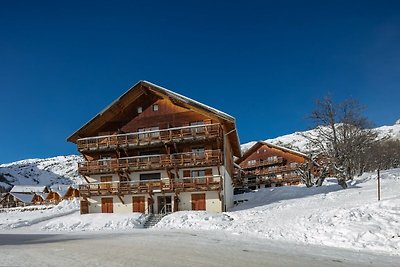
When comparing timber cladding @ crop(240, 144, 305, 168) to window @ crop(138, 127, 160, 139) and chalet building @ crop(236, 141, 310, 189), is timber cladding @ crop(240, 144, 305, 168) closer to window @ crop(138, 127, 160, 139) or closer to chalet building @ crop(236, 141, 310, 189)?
chalet building @ crop(236, 141, 310, 189)

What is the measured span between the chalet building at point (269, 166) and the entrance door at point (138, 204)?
22.0 meters

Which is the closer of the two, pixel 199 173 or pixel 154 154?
pixel 199 173

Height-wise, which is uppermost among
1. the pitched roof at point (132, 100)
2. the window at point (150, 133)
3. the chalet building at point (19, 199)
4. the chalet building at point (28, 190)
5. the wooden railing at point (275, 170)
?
the pitched roof at point (132, 100)

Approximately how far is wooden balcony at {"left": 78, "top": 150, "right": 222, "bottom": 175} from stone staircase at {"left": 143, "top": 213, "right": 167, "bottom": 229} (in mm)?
4463

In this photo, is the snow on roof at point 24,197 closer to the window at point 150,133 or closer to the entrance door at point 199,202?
the window at point 150,133

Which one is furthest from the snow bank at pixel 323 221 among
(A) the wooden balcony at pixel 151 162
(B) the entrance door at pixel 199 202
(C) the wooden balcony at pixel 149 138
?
(C) the wooden balcony at pixel 149 138

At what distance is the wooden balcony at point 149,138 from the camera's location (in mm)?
30578

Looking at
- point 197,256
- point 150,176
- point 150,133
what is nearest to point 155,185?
point 150,176

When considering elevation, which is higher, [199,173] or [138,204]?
[199,173]

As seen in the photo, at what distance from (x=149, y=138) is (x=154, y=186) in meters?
4.57

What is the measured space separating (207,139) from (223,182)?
4.06 m

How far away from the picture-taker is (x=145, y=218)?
2834 centimetres

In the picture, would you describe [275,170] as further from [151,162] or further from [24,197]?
[24,197]

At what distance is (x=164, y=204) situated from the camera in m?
31.0
